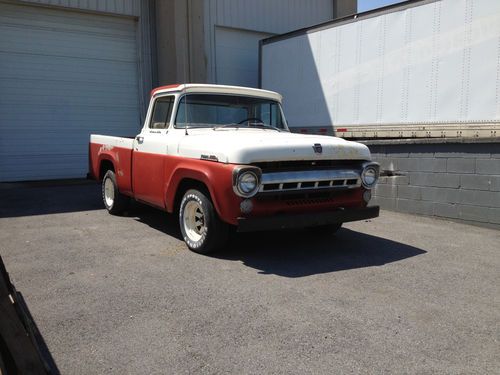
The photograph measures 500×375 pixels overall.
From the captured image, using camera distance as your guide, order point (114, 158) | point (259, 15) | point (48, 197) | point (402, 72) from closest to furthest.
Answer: point (114, 158) → point (402, 72) → point (48, 197) → point (259, 15)

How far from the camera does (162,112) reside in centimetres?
631

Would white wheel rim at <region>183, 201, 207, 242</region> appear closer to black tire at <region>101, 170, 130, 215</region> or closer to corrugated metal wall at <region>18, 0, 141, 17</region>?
black tire at <region>101, 170, 130, 215</region>

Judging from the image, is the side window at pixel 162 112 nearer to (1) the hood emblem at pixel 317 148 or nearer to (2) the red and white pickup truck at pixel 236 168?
(2) the red and white pickup truck at pixel 236 168

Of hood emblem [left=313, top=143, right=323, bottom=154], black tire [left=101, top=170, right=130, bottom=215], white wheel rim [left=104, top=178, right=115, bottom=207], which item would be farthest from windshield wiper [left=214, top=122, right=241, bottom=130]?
white wheel rim [left=104, top=178, right=115, bottom=207]

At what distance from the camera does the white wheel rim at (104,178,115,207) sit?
24.6 ft

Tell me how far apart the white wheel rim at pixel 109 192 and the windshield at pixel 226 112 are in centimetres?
214

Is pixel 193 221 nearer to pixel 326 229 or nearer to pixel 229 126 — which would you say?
pixel 229 126

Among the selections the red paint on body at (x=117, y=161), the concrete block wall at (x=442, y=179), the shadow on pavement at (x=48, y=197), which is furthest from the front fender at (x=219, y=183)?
the concrete block wall at (x=442, y=179)

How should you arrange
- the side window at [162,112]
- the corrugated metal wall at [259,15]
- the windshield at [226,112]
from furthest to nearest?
the corrugated metal wall at [259,15] → the side window at [162,112] → the windshield at [226,112]

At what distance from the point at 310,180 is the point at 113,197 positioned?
372 centimetres

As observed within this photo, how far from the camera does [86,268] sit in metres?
4.76

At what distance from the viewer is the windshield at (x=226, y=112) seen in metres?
5.96

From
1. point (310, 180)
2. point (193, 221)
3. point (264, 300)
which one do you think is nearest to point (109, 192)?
point (193, 221)

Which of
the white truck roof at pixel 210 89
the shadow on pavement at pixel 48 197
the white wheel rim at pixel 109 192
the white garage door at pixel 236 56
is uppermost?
the white garage door at pixel 236 56
